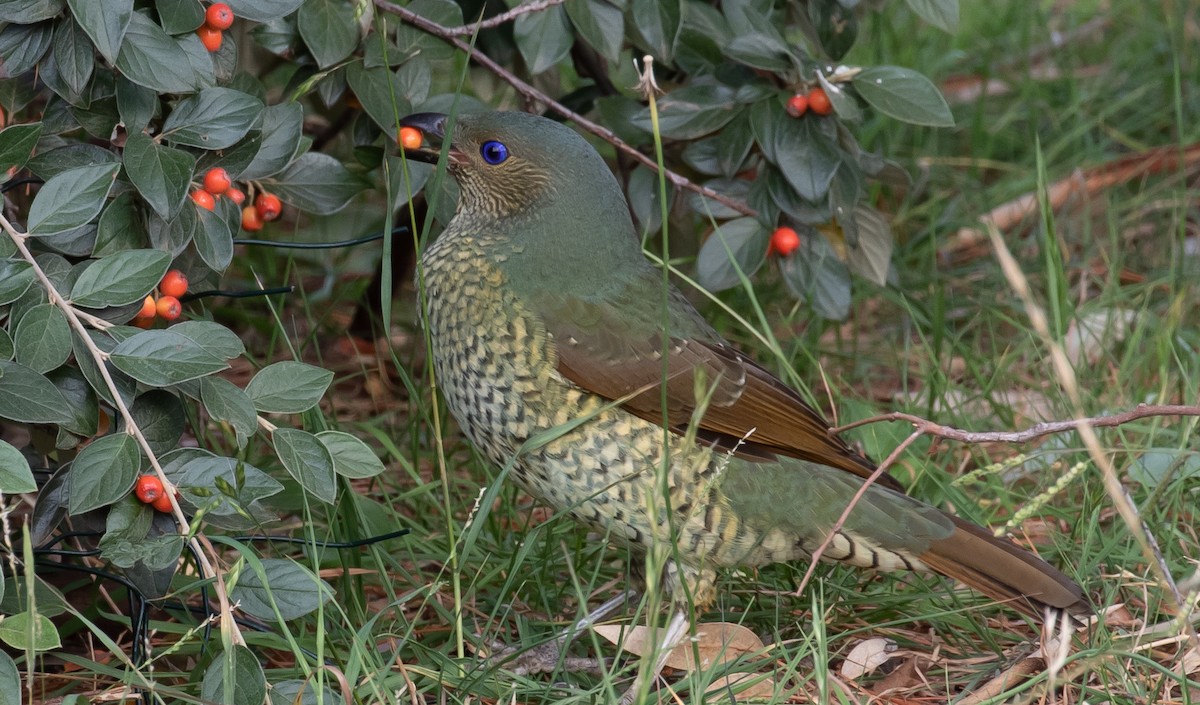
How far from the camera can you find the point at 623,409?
285 centimetres

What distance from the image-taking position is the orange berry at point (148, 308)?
8.20 ft

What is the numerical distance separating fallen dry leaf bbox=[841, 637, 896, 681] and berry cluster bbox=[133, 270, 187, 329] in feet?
4.98

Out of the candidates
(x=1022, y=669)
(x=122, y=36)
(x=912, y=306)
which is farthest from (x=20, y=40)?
(x=912, y=306)

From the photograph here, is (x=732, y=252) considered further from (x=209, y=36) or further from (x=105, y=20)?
(x=105, y=20)

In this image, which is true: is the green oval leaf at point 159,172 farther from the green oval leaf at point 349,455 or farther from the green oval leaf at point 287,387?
the green oval leaf at point 349,455

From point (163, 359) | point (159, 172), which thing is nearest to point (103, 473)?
point (163, 359)

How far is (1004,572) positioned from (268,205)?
1706 millimetres

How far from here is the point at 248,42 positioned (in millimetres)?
3748

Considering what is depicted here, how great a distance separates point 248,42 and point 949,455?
87.4 inches

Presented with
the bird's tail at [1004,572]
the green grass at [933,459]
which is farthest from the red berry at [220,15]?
the bird's tail at [1004,572]

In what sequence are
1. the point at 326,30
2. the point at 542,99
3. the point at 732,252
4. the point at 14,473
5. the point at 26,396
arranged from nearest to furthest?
the point at 14,473, the point at 26,396, the point at 326,30, the point at 542,99, the point at 732,252

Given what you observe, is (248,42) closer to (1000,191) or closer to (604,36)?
(604,36)

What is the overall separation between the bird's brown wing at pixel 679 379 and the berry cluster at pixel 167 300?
2.47 feet

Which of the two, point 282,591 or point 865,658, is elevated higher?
point 282,591
